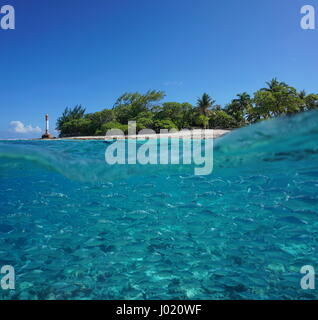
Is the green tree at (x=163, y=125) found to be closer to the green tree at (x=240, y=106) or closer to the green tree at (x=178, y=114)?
the green tree at (x=178, y=114)

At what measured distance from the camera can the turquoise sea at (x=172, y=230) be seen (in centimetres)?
508

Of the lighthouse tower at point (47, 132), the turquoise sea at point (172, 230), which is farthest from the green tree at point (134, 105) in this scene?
the turquoise sea at point (172, 230)

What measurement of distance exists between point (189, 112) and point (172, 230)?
44.4m

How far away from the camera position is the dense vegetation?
4481 centimetres

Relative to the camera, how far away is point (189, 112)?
50.2 meters

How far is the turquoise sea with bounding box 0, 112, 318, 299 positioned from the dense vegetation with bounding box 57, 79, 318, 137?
3078 centimetres

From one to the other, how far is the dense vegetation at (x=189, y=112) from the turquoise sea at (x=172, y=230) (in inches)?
1212

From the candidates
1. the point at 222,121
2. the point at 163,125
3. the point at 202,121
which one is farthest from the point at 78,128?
the point at 222,121

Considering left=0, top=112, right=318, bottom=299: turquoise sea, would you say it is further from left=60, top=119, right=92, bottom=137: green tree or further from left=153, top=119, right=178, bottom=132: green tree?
left=60, top=119, right=92, bottom=137: green tree

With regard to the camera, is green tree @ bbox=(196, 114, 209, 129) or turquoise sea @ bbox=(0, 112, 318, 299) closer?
turquoise sea @ bbox=(0, 112, 318, 299)

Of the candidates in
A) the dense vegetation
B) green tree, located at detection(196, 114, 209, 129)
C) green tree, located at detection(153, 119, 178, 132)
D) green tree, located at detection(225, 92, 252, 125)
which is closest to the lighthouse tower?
the dense vegetation

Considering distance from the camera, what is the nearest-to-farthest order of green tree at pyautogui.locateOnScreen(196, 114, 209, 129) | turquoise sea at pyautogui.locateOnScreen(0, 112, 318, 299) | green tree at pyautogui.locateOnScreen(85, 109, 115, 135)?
turquoise sea at pyautogui.locateOnScreen(0, 112, 318, 299) < green tree at pyautogui.locateOnScreen(196, 114, 209, 129) < green tree at pyautogui.locateOnScreen(85, 109, 115, 135)

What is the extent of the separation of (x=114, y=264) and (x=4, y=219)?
19.2ft
